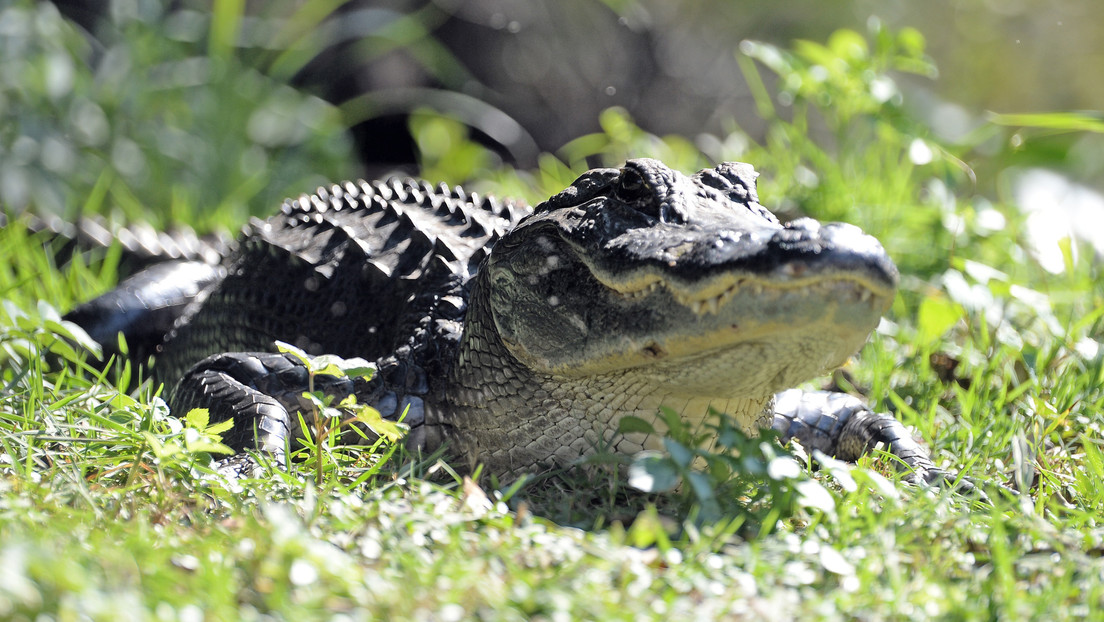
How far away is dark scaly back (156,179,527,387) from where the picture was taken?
9.91 ft

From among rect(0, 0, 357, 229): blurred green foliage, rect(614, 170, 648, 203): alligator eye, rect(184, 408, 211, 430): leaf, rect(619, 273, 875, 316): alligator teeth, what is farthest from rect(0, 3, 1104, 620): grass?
rect(0, 0, 357, 229): blurred green foliage

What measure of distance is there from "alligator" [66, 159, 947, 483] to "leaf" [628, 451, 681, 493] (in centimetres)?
23

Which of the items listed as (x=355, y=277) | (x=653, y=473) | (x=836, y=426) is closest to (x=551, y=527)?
(x=653, y=473)

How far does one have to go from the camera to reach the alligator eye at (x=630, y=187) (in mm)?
2230

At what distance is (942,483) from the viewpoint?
7.50ft

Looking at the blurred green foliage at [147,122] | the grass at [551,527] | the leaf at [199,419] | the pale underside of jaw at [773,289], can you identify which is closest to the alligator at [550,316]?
the pale underside of jaw at [773,289]

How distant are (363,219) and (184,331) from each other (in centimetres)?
104

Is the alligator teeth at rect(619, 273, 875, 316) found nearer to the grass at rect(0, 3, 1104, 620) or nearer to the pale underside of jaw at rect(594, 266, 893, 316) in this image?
the pale underside of jaw at rect(594, 266, 893, 316)

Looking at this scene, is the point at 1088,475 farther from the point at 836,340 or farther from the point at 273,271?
the point at 273,271

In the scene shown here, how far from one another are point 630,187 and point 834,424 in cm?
120

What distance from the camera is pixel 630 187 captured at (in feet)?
7.41

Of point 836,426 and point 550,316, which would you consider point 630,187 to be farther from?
point 836,426

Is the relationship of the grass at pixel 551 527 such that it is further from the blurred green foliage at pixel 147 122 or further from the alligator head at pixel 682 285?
the blurred green foliage at pixel 147 122

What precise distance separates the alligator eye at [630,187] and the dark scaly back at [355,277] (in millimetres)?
804
